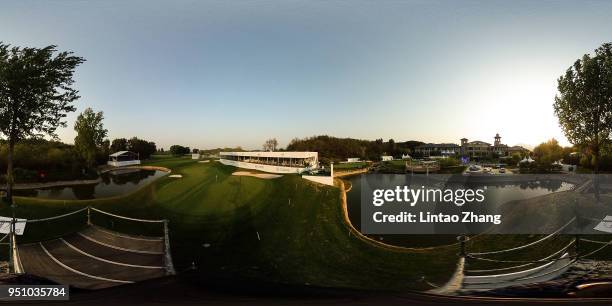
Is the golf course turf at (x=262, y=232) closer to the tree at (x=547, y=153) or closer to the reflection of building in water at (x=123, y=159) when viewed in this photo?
the reflection of building in water at (x=123, y=159)

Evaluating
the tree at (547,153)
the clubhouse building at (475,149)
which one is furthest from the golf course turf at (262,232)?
the clubhouse building at (475,149)

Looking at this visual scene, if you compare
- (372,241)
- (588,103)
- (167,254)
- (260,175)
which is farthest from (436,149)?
(167,254)

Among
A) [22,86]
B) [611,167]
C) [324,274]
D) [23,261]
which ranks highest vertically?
[22,86]

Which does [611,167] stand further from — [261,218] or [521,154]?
[261,218]

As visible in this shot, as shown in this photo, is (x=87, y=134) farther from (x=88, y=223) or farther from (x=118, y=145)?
(x=88, y=223)

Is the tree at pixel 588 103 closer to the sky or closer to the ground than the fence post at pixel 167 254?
closer to the sky

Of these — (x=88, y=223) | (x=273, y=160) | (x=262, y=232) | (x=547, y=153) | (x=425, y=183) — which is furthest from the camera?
(x=547, y=153)

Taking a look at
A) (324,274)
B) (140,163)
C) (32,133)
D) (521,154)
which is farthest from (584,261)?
(32,133)
